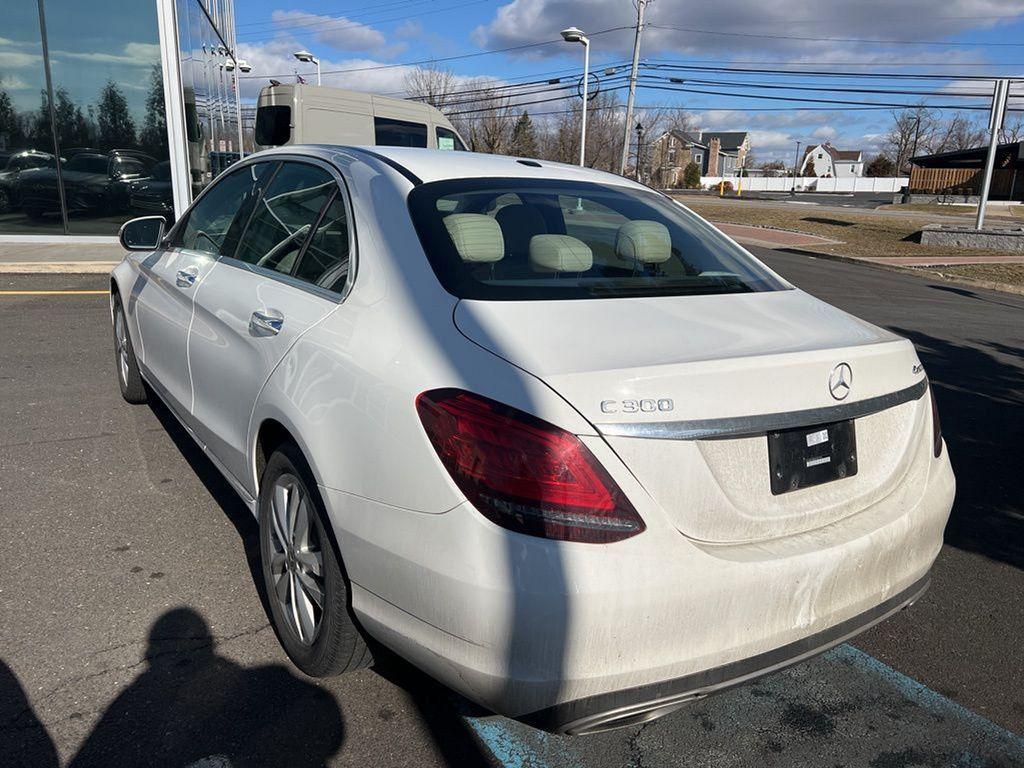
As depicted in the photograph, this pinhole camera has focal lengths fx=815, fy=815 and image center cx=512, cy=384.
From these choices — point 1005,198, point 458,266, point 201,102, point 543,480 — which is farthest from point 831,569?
point 1005,198

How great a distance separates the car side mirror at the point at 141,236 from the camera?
439 centimetres

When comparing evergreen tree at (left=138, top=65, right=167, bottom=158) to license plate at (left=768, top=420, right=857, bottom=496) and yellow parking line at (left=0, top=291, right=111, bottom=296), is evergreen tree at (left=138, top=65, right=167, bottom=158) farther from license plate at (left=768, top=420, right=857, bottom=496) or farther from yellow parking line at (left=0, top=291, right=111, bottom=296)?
license plate at (left=768, top=420, right=857, bottom=496)

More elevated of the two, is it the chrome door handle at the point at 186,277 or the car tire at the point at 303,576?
the chrome door handle at the point at 186,277

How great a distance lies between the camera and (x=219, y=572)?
10.7 feet

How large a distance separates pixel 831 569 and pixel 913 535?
1.33 ft

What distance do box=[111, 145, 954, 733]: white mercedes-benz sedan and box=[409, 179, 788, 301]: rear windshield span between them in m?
0.01

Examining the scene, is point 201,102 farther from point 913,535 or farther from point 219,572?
point 913,535

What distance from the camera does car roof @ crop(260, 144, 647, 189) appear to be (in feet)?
9.65

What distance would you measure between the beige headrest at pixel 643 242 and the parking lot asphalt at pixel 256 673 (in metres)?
1.52

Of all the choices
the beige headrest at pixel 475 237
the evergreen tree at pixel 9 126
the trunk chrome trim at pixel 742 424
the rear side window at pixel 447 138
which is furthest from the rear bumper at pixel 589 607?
the evergreen tree at pixel 9 126

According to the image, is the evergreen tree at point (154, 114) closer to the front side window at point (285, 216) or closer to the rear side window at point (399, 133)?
the rear side window at point (399, 133)

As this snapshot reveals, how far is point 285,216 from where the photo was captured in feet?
10.7

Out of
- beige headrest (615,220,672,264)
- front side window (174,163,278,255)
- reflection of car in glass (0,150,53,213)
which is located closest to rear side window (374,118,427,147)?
reflection of car in glass (0,150,53,213)

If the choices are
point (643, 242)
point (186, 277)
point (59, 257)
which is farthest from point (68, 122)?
point (643, 242)
